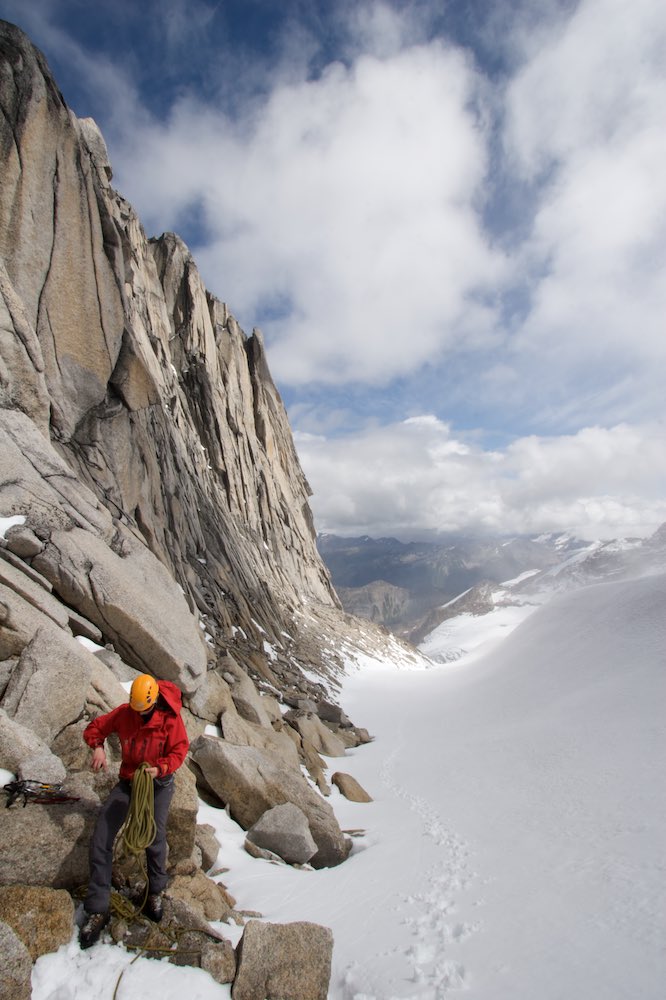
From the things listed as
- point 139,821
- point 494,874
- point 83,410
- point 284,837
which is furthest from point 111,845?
point 83,410

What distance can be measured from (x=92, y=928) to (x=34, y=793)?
1529 mm

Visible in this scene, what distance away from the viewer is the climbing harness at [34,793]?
17.9ft

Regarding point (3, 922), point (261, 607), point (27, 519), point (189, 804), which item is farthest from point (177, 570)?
point (3, 922)

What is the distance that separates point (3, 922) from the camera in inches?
164

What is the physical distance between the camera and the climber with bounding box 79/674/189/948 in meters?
5.37

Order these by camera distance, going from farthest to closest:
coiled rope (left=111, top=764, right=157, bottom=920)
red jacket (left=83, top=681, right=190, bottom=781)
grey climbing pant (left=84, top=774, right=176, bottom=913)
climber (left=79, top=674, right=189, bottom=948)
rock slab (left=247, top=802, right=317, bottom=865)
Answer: rock slab (left=247, top=802, right=317, bottom=865)
red jacket (left=83, top=681, right=190, bottom=781)
coiled rope (left=111, top=764, right=157, bottom=920)
climber (left=79, top=674, right=189, bottom=948)
grey climbing pant (left=84, top=774, right=176, bottom=913)

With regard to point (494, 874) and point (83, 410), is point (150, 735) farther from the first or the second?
point (83, 410)

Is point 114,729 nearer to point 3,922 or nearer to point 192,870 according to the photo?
point 3,922

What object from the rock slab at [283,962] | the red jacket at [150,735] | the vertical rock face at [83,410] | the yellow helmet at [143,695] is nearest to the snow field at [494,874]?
the rock slab at [283,962]

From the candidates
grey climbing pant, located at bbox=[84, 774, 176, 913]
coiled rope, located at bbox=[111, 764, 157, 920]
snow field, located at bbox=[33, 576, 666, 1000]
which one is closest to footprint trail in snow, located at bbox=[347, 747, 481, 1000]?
snow field, located at bbox=[33, 576, 666, 1000]

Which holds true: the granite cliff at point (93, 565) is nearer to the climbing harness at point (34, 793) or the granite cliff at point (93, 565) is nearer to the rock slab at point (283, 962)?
the climbing harness at point (34, 793)

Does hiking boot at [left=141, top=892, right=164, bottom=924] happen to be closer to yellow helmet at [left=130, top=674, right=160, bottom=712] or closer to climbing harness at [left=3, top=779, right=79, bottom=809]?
climbing harness at [left=3, top=779, right=79, bottom=809]

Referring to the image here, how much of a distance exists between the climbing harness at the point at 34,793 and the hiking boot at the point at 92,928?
1.23m

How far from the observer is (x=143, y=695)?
570 cm
